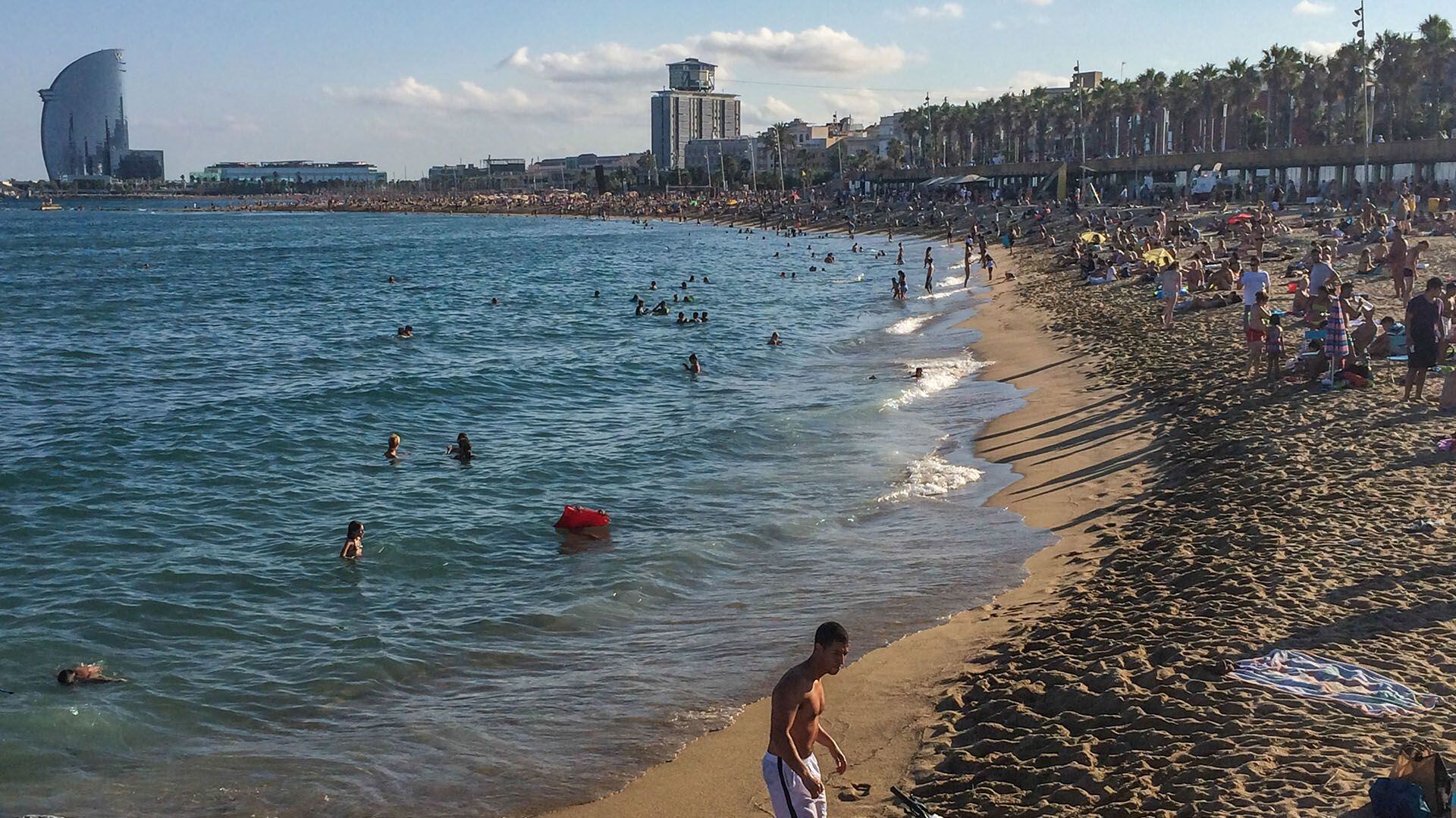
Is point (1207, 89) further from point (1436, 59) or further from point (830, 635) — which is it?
point (830, 635)

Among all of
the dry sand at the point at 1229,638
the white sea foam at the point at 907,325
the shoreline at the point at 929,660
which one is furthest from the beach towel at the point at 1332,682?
the white sea foam at the point at 907,325

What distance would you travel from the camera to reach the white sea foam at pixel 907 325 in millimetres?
32844

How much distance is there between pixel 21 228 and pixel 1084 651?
154 meters

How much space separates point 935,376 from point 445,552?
13195 millimetres

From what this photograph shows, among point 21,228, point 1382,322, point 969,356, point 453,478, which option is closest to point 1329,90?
point 969,356

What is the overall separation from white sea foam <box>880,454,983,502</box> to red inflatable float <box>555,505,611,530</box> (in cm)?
361

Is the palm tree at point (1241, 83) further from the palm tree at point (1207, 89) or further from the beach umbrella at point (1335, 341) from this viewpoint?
the beach umbrella at point (1335, 341)

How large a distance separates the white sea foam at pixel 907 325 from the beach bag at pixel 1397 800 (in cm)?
2716

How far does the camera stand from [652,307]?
4488cm

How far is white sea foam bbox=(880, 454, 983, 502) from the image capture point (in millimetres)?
14773

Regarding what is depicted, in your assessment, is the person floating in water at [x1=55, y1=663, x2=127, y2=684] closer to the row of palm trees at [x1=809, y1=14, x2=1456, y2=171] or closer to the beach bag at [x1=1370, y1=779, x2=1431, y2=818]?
the beach bag at [x1=1370, y1=779, x2=1431, y2=818]

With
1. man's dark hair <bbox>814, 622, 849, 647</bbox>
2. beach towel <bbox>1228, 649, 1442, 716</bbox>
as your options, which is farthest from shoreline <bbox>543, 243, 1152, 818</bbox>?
beach towel <bbox>1228, 649, 1442, 716</bbox>

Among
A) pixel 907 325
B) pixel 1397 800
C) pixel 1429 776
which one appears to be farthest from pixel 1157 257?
pixel 1397 800

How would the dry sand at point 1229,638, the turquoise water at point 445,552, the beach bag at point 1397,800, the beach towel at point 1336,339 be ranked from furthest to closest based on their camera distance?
the beach towel at point 1336,339, the turquoise water at point 445,552, the dry sand at point 1229,638, the beach bag at point 1397,800
